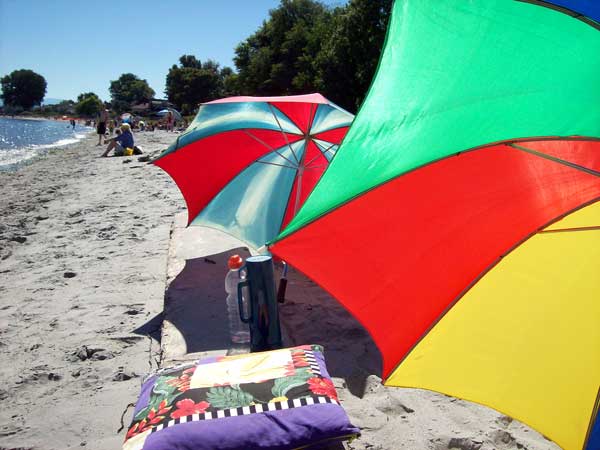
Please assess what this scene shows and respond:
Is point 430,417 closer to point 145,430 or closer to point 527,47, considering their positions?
point 145,430

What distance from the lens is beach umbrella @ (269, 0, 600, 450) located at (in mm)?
1607

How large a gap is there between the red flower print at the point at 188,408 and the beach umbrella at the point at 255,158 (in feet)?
7.91

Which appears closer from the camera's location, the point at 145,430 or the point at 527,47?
the point at 527,47

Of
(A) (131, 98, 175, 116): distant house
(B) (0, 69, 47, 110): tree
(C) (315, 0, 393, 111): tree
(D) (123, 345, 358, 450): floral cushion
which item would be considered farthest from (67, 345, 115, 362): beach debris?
(B) (0, 69, 47, 110): tree

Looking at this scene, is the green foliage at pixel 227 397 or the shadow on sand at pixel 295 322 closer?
the green foliage at pixel 227 397

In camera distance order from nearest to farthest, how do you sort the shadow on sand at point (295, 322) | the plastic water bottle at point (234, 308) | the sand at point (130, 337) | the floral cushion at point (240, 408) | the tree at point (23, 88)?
the floral cushion at point (240, 408)
the sand at point (130, 337)
the shadow on sand at point (295, 322)
the plastic water bottle at point (234, 308)
the tree at point (23, 88)

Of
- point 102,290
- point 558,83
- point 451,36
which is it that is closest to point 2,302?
point 102,290

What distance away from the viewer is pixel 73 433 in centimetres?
266

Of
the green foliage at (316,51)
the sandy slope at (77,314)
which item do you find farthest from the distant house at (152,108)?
the sandy slope at (77,314)

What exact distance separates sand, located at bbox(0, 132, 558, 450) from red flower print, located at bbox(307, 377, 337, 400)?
33 cm

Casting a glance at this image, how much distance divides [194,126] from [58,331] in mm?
2349

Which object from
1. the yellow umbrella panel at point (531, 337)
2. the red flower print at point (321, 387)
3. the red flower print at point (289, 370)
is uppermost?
the yellow umbrella panel at point (531, 337)

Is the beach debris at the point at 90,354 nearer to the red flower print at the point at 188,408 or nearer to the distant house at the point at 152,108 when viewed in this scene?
the red flower print at the point at 188,408

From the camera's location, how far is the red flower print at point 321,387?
238 centimetres
